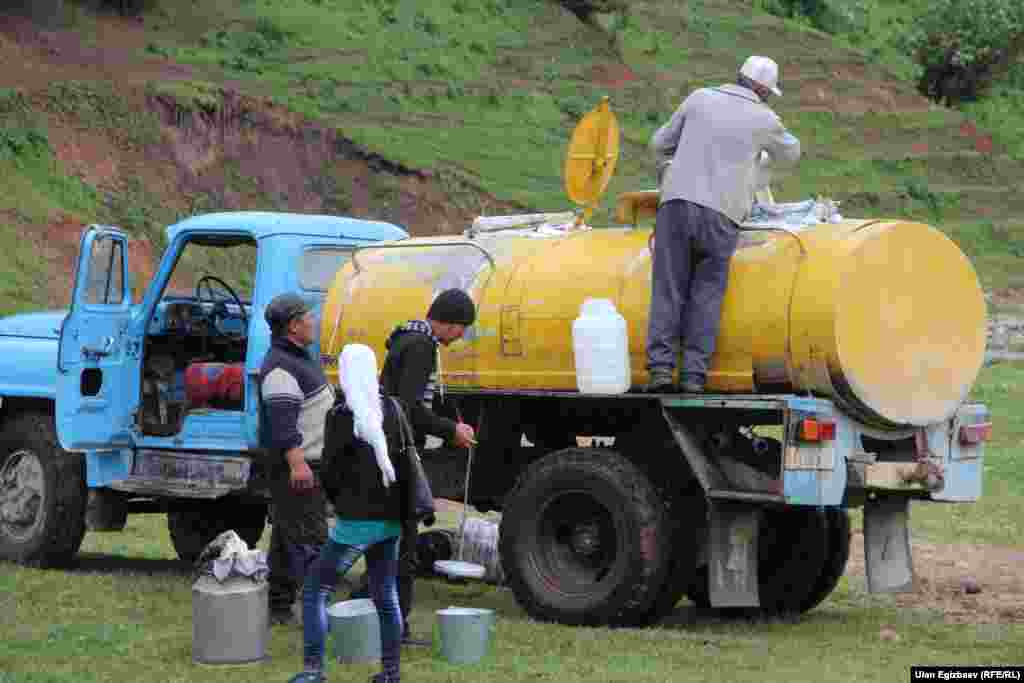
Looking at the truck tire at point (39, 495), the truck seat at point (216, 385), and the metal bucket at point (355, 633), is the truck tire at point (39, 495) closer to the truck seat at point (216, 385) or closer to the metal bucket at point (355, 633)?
the truck seat at point (216, 385)

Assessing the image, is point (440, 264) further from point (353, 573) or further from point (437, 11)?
point (437, 11)

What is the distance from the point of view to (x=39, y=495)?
12820mm

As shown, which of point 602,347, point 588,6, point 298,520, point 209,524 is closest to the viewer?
point 298,520

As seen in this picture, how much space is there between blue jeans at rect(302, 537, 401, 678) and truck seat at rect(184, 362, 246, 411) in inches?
153

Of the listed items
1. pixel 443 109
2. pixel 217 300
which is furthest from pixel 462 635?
pixel 443 109

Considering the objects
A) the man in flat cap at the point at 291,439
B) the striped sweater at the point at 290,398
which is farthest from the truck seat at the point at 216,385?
the striped sweater at the point at 290,398

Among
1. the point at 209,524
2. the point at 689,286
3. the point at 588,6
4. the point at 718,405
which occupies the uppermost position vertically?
the point at 588,6

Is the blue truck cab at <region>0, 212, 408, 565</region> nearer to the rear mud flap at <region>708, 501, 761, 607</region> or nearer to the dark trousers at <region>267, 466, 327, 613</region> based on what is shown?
the dark trousers at <region>267, 466, 327, 613</region>

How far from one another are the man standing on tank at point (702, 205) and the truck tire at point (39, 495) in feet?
14.7

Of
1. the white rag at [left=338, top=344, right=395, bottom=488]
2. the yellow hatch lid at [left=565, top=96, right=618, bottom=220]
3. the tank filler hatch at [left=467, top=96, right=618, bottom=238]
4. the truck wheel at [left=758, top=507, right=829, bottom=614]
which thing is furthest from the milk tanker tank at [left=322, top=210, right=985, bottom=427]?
the white rag at [left=338, top=344, right=395, bottom=488]

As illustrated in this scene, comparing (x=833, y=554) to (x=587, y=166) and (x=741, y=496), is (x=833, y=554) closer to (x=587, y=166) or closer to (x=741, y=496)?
(x=741, y=496)

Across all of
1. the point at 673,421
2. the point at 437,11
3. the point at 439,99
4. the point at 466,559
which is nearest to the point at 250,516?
the point at 466,559

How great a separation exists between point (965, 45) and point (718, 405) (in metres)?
52.0

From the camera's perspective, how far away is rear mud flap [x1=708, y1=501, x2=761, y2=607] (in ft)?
33.8
